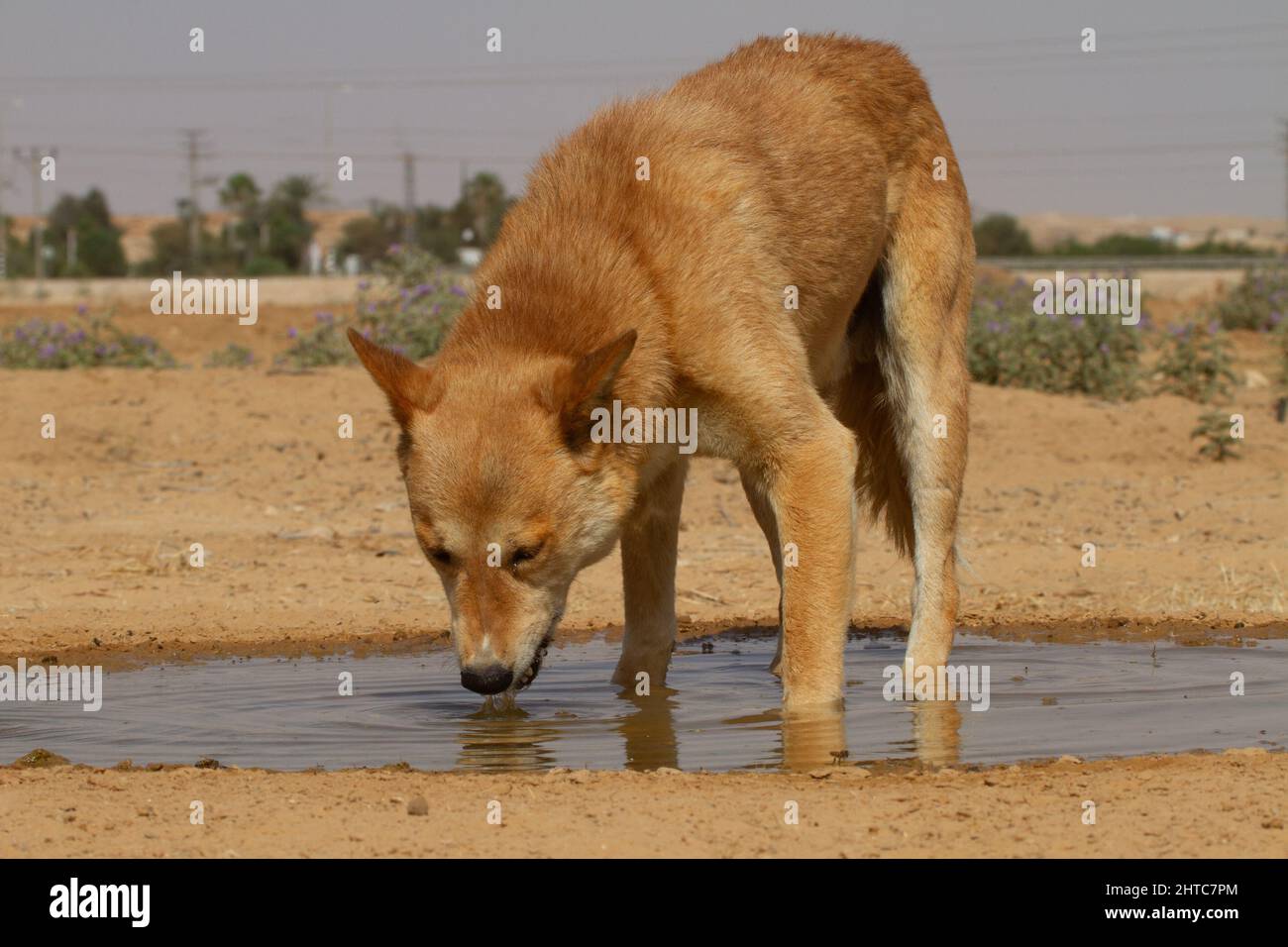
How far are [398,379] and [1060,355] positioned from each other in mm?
11856

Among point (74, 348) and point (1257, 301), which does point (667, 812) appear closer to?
point (74, 348)

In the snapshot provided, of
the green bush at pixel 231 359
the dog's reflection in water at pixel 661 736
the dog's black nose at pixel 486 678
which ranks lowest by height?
the dog's reflection in water at pixel 661 736

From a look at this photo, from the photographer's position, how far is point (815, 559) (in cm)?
648

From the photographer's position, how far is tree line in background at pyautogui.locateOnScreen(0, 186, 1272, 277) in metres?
66.7

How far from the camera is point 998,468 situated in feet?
43.9

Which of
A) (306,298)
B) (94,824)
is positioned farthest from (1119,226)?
(94,824)

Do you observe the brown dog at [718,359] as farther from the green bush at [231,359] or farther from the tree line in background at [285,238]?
the tree line in background at [285,238]

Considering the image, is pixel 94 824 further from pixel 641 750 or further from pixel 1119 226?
pixel 1119 226

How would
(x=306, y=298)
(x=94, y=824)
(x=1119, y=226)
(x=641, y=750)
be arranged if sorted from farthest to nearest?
(x=1119, y=226)
(x=306, y=298)
(x=641, y=750)
(x=94, y=824)

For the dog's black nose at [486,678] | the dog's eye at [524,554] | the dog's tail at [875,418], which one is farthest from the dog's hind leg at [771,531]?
the dog's black nose at [486,678]

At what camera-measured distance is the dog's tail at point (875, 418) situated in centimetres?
802

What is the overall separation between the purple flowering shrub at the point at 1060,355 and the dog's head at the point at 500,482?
1139cm

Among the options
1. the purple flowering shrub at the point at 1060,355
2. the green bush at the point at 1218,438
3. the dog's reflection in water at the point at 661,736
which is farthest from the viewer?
the purple flowering shrub at the point at 1060,355
